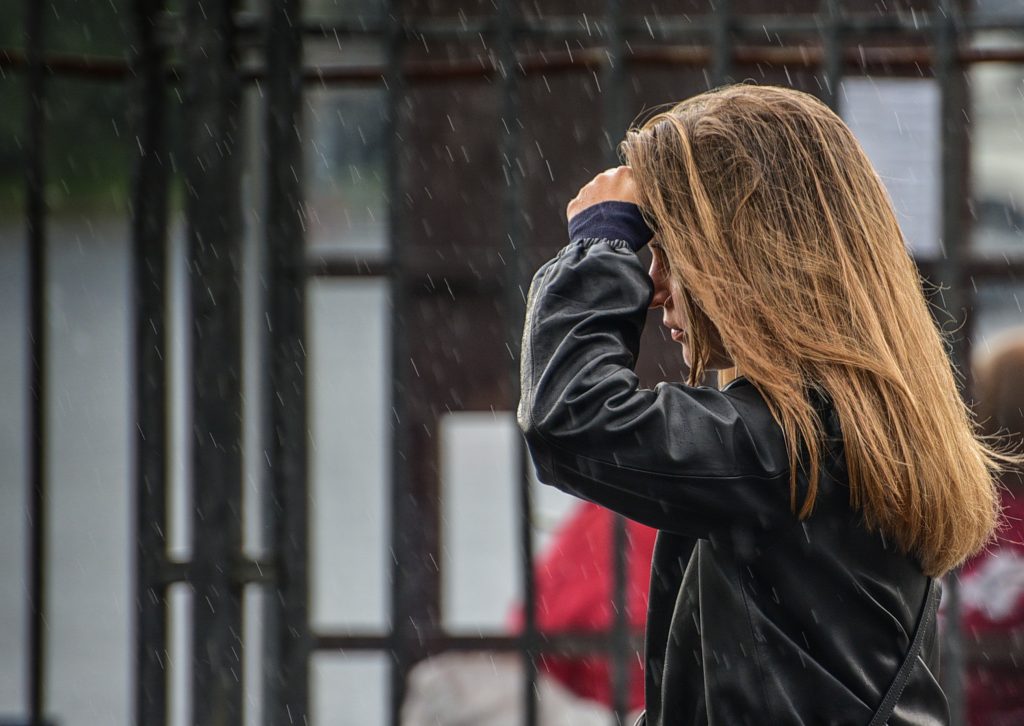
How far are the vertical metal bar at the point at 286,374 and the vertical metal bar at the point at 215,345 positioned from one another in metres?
A: 0.09

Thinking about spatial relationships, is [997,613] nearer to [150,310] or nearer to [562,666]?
[562,666]

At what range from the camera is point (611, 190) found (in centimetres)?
179

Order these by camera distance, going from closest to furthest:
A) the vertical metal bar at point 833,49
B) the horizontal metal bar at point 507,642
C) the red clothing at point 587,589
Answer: the vertical metal bar at point 833,49 < the horizontal metal bar at point 507,642 < the red clothing at point 587,589

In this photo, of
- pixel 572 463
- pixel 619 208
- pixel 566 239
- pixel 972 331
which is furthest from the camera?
pixel 566 239

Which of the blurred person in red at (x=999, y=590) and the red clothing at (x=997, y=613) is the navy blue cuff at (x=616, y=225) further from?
the red clothing at (x=997, y=613)

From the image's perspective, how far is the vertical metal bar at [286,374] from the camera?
119 inches

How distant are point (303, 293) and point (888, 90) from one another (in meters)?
1.61

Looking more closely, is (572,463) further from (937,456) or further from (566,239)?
(566,239)

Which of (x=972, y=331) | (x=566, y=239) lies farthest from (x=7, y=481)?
(x=972, y=331)

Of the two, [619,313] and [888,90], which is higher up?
[888,90]

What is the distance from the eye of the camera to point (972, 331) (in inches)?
155

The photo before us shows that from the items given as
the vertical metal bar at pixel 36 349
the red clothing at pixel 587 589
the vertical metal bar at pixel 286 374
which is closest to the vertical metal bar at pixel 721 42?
the vertical metal bar at pixel 286 374

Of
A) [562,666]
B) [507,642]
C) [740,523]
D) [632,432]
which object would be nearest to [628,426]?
[632,432]

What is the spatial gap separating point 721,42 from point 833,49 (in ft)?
0.87
